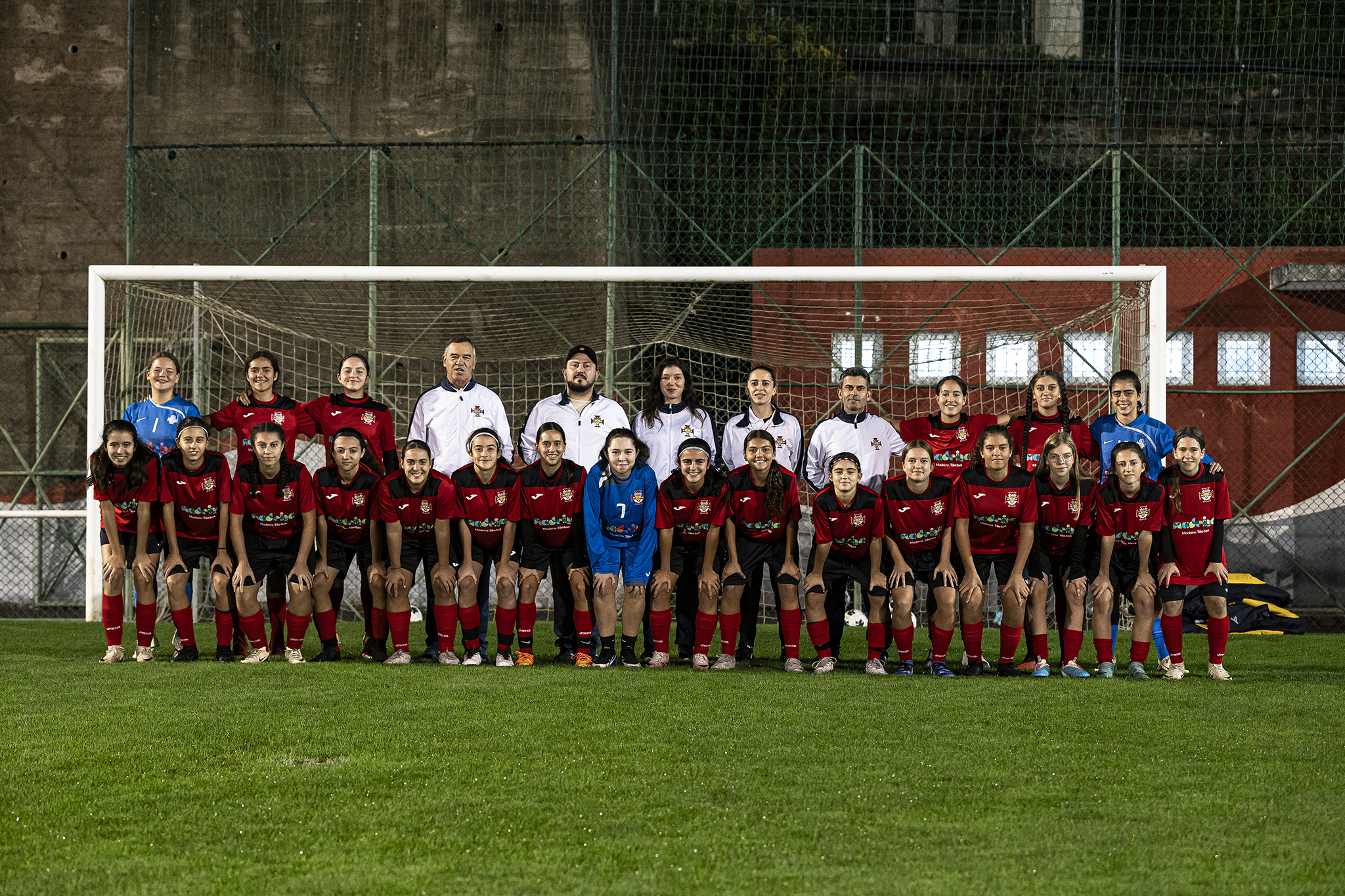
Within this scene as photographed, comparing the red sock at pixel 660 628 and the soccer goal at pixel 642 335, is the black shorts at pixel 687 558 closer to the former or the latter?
the red sock at pixel 660 628

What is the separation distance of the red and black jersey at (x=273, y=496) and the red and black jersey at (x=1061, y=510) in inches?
122

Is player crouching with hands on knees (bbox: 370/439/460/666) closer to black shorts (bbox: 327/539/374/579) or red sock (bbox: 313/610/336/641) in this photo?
black shorts (bbox: 327/539/374/579)

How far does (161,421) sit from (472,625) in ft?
6.52

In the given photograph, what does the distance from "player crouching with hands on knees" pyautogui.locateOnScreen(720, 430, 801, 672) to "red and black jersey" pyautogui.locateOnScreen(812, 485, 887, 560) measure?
0.11 m

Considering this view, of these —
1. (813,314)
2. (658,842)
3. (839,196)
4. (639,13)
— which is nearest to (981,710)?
(658,842)

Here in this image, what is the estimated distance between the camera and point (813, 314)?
9688 millimetres

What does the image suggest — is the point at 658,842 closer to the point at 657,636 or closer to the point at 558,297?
the point at 657,636

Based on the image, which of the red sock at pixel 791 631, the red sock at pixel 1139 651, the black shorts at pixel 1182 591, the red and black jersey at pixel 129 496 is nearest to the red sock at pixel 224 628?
the red and black jersey at pixel 129 496

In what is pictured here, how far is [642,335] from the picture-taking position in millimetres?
9031

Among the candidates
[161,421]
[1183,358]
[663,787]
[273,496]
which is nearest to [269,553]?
[273,496]

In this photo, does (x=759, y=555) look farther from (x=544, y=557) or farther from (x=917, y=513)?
(x=544, y=557)

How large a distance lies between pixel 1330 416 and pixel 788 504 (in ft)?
22.5

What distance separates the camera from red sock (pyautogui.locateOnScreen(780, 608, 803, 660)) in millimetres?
5266

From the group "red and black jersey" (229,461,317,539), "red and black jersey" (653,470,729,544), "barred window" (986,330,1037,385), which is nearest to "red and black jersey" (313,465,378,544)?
"red and black jersey" (229,461,317,539)
